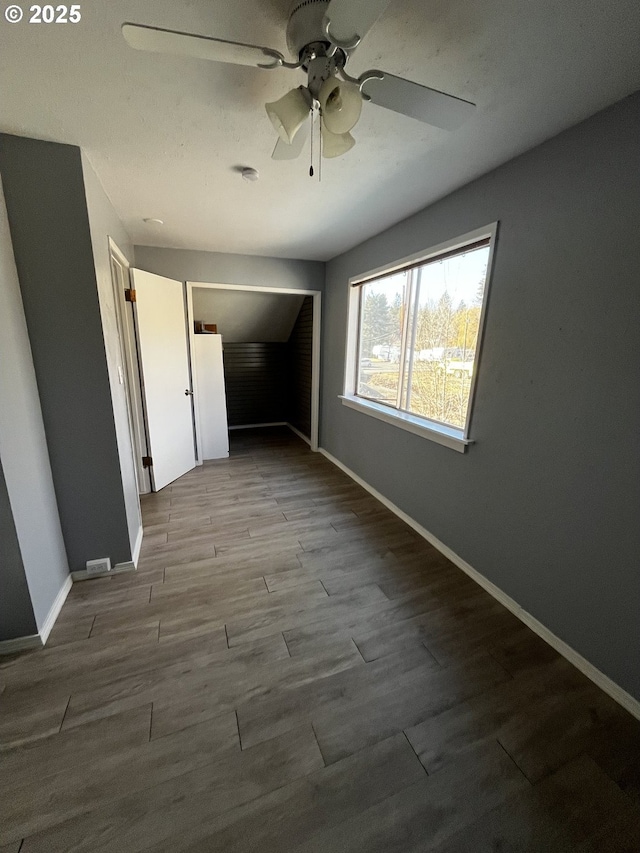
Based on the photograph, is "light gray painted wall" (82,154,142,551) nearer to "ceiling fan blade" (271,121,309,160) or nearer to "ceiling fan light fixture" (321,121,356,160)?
"ceiling fan blade" (271,121,309,160)

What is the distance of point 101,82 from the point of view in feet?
3.81

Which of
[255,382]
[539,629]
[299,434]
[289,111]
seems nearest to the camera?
[289,111]

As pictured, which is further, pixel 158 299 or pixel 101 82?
pixel 158 299

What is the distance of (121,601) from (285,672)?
1.02 metres

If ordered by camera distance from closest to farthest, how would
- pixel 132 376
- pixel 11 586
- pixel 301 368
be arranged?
pixel 11 586, pixel 132 376, pixel 301 368

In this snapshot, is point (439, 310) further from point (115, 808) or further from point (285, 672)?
point (115, 808)

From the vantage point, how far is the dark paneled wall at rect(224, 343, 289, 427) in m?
5.09

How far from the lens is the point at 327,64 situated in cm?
93

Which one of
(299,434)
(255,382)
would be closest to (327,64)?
(299,434)

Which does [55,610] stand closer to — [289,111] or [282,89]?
[289,111]

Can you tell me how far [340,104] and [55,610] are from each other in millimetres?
2465

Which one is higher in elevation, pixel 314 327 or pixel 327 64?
pixel 327 64

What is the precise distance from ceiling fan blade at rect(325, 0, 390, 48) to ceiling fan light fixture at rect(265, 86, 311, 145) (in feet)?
0.58

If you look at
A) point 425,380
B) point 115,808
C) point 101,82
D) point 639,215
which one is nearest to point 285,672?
point 115,808
